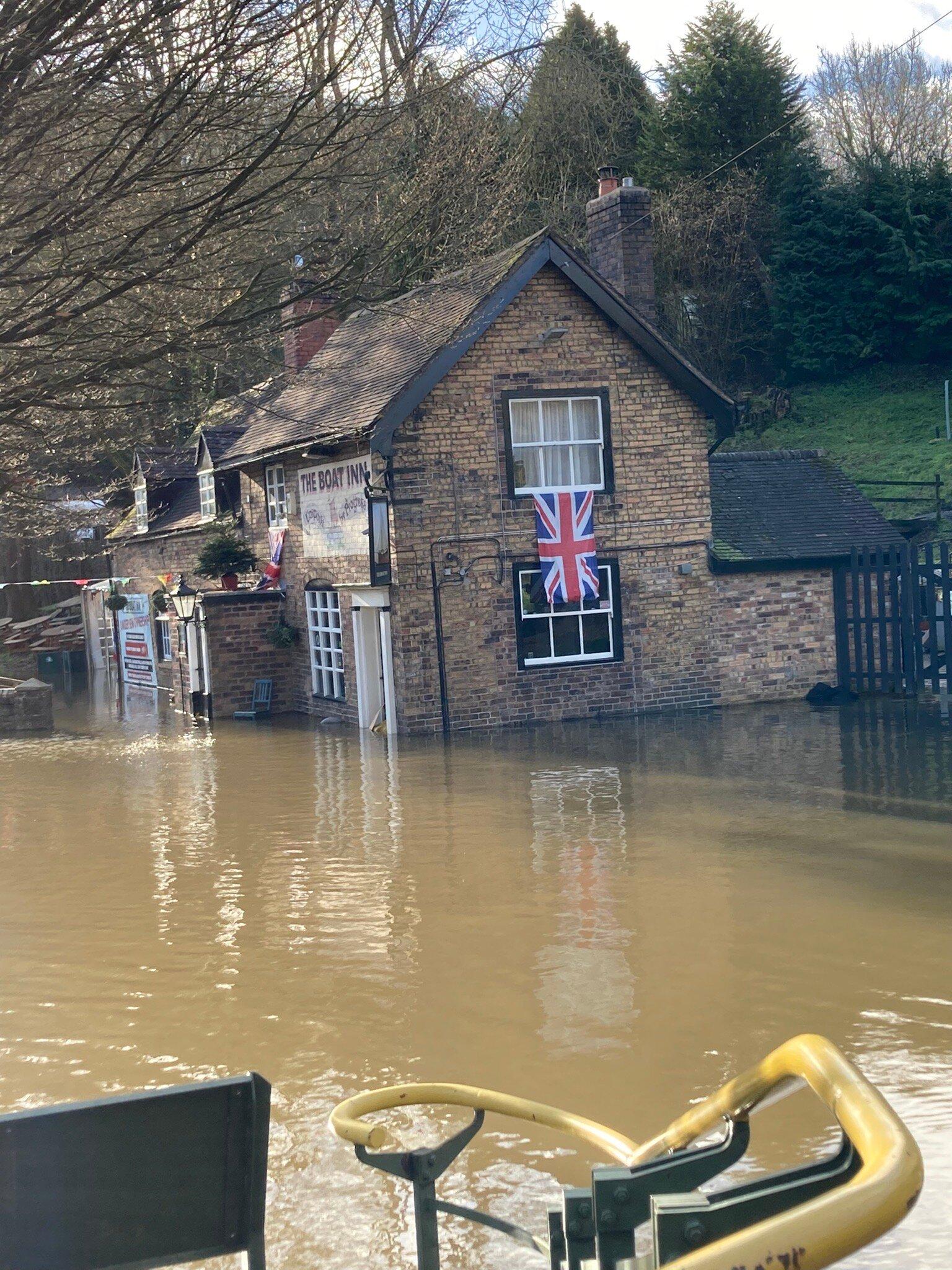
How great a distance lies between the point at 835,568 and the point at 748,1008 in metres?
14.4

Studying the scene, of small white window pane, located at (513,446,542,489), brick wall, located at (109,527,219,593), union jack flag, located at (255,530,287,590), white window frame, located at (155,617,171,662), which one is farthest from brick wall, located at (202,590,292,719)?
small white window pane, located at (513,446,542,489)

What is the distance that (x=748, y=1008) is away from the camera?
22.8ft

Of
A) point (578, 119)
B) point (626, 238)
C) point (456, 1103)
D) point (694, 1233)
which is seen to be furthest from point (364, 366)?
point (694, 1233)

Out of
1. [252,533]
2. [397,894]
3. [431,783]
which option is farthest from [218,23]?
[252,533]

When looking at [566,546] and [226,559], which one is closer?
[566,546]

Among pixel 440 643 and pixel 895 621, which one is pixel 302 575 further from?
pixel 895 621

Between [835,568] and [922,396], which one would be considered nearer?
[835,568]

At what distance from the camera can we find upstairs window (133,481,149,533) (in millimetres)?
30422

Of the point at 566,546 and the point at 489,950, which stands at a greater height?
the point at 566,546

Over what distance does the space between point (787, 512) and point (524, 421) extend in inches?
202

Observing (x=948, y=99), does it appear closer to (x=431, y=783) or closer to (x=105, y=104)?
(x=431, y=783)

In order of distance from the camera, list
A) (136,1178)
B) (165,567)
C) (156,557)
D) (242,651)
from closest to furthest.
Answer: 1. (136,1178)
2. (242,651)
3. (165,567)
4. (156,557)

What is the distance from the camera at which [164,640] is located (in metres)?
28.0

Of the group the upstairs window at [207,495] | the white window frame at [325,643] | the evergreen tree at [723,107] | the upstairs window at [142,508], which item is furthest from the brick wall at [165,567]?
the evergreen tree at [723,107]
